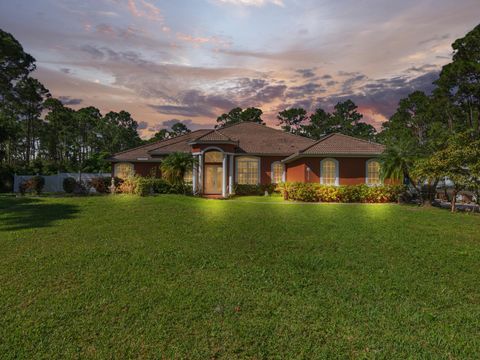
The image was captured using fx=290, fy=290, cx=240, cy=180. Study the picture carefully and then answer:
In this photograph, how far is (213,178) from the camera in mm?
23391

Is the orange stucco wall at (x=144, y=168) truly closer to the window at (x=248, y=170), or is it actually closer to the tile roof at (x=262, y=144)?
the tile roof at (x=262, y=144)

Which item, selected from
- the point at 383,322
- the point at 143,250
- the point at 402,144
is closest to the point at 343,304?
the point at 383,322

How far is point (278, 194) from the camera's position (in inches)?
920

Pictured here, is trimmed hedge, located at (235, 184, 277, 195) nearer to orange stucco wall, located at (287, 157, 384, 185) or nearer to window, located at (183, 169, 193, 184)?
window, located at (183, 169, 193, 184)

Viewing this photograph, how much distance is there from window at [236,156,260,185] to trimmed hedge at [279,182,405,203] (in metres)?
6.42

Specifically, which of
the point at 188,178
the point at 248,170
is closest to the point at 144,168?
the point at 188,178

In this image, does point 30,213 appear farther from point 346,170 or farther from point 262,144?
point 346,170

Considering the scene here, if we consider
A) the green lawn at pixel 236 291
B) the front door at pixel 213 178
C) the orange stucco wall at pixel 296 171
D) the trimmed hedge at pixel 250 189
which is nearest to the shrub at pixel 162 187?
the front door at pixel 213 178

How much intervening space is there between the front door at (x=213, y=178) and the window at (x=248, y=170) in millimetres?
1855

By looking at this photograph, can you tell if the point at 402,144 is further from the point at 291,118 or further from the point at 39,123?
the point at 39,123

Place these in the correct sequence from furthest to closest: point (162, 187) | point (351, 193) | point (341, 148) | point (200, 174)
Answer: point (200, 174) → point (341, 148) → point (162, 187) → point (351, 193)

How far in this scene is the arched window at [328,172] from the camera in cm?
2083

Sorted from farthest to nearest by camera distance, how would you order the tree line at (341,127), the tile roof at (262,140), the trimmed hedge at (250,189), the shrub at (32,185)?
the tile roof at (262,140) → the trimmed hedge at (250,189) → the shrub at (32,185) → the tree line at (341,127)

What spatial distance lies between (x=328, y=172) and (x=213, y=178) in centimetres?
887
